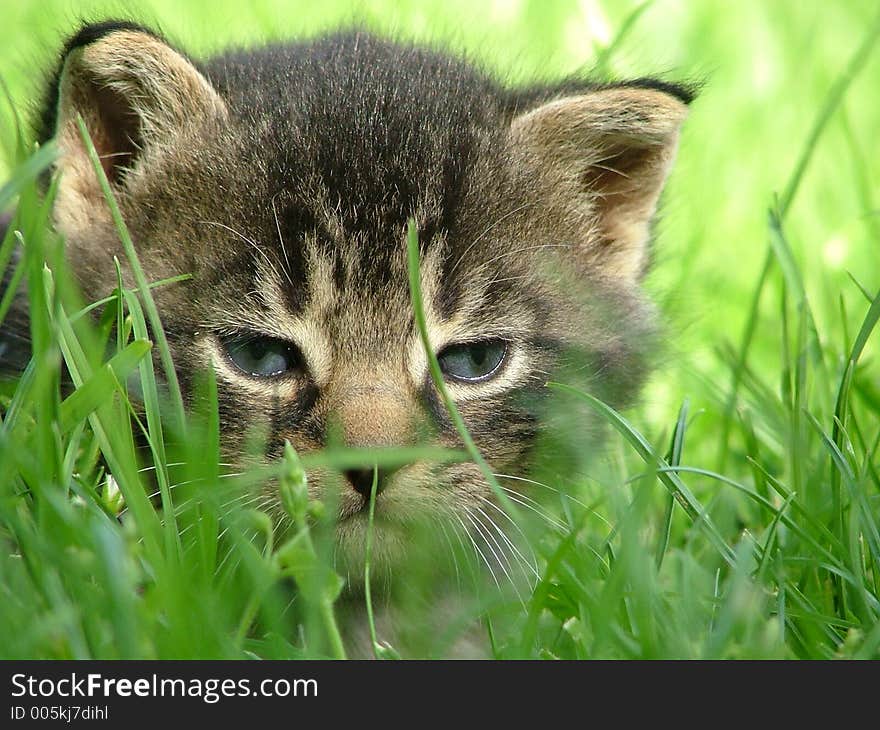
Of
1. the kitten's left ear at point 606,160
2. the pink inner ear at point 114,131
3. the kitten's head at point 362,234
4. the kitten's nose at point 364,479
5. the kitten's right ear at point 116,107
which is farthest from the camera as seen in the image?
the kitten's left ear at point 606,160

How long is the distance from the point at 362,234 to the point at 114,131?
69 cm

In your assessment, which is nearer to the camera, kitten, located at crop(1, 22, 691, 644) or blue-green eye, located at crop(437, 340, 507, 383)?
kitten, located at crop(1, 22, 691, 644)

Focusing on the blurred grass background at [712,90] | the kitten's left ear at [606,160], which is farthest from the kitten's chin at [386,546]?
the blurred grass background at [712,90]

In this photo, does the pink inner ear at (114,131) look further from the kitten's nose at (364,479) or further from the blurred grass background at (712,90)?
the kitten's nose at (364,479)

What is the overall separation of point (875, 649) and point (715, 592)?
0.33 m

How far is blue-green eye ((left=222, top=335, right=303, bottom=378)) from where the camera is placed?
2.38 meters

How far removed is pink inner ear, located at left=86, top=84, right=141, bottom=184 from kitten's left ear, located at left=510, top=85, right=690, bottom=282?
0.90 meters

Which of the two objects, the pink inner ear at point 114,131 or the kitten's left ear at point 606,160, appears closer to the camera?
the pink inner ear at point 114,131

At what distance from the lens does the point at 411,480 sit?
2.22 m

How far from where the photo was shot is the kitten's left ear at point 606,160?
2.72m

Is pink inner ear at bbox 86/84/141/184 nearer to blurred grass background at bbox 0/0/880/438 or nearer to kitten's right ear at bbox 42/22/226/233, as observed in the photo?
kitten's right ear at bbox 42/22/226/233

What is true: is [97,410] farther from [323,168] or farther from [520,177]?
[520,177]

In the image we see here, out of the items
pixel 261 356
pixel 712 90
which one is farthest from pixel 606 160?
pixel 712 90

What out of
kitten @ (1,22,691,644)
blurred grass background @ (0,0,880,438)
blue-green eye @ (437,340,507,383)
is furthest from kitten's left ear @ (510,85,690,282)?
blue-green eye @ (437,340,507,383)
